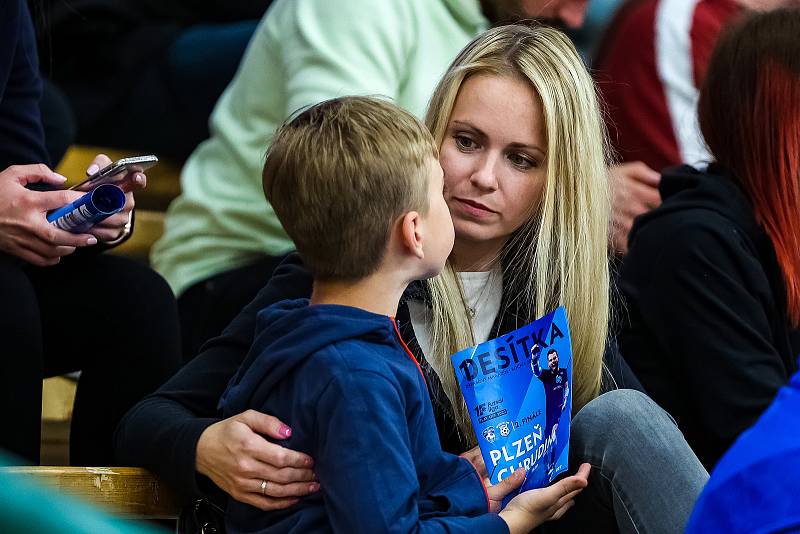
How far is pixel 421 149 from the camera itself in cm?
149

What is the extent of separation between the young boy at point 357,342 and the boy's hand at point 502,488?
0.04m

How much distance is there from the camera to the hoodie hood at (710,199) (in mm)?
2293

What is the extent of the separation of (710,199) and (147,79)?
173 cm

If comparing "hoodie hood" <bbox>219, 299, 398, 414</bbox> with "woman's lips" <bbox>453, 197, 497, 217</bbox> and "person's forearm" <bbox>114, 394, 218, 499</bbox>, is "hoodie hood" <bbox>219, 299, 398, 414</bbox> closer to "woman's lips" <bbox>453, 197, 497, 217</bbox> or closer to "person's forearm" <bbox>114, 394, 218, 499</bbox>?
"person's forearm" <bbox>114, 394, 218, 499</bbox>

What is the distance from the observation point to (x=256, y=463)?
144 centimetres

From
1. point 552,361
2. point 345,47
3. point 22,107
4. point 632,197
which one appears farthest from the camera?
point 632,197

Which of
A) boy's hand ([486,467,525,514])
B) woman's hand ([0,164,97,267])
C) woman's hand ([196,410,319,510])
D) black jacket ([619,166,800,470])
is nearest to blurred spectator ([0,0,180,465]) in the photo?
woman's hand ([0,164,97,267])

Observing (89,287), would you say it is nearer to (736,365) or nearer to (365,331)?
(365,331)

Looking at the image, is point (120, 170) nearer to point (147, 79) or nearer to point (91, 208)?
point (91, 208)

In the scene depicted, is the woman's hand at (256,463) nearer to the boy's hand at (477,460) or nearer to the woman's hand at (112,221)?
the boy's hand at (477,460)

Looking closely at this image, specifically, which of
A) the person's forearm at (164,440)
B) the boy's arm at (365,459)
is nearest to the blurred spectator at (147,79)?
the person's forearm at (164,440)

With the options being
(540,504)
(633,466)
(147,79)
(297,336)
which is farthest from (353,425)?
(147,79)

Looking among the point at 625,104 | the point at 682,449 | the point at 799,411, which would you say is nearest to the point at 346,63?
the point at 625,104

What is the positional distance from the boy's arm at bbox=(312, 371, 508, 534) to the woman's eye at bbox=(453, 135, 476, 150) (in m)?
0.61
